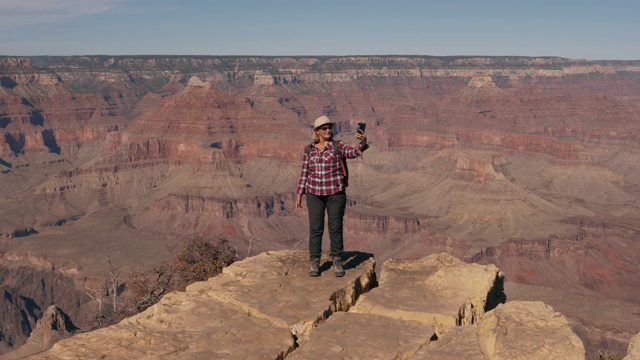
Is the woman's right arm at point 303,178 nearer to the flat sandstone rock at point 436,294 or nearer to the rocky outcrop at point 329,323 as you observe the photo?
the rocky outcrop at point 329,323

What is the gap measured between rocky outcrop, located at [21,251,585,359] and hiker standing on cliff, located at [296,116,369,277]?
2.41 feet

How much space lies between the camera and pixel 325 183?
14117mm

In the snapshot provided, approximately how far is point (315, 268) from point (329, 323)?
288 cm

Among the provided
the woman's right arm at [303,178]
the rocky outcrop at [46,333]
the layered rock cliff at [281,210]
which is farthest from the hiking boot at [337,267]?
the layered rock cliff at [281,210]

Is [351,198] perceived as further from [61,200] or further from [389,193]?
[61,200]

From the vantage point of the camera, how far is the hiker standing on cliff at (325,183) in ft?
45.8

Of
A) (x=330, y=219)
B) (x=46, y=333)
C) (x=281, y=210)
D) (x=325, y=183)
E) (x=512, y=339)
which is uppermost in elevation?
(x=325, y=183)

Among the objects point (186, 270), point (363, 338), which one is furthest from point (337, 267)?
point (186, 270)

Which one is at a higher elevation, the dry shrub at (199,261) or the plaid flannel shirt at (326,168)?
the plaid flannel shirt at (326,168)

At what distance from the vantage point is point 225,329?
423 inches

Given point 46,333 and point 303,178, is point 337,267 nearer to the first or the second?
point 303,178

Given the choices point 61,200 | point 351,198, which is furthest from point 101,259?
point 351,198

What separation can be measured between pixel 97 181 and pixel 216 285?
170924 millimetres

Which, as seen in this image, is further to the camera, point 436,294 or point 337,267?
point 337,267
